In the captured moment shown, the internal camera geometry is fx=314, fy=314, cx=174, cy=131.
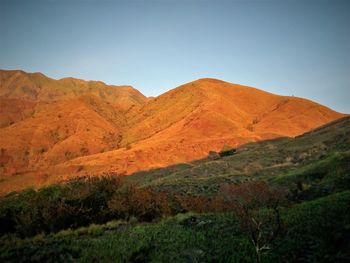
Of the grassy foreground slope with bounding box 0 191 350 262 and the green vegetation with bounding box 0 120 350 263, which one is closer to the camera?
the grassy foreground slope with bounding box 0 191 350 262

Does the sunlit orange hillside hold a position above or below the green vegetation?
above

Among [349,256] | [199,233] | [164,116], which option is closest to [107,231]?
[199,233]

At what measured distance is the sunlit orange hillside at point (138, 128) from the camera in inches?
3000

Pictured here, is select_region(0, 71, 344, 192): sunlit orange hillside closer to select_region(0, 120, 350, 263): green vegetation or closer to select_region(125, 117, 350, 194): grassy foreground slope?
select_region(125, 117, 350, 194): grassy foreground slope

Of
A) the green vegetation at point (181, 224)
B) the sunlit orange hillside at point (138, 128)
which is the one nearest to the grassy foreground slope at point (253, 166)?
the green vegetation at point (181, 224)

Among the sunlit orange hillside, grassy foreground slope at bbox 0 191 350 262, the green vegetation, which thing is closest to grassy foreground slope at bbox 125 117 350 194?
the green vegetation

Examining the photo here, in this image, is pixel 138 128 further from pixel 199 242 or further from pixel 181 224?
pixel 199 242

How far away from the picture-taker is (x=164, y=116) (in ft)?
364

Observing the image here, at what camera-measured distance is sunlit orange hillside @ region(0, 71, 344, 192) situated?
3000 inches

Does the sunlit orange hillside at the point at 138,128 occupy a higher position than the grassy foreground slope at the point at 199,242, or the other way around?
the sunlit orange hillside at the point at 138,128

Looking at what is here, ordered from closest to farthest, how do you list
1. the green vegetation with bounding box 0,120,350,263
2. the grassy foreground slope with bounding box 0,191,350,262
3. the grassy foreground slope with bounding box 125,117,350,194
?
the grassy foreground slope with bounding box 0,191,350,262
the green vegetation with bounding box 0,120,350,263
the grassy foreground slope with bounding box 125,117,350,194

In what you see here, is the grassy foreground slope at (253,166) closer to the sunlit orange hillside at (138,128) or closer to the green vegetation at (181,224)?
the green vegetation at (181,224)

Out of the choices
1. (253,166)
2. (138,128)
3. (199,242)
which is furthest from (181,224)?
(138,128)

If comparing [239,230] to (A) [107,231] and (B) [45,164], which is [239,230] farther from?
(B) [45,164]
